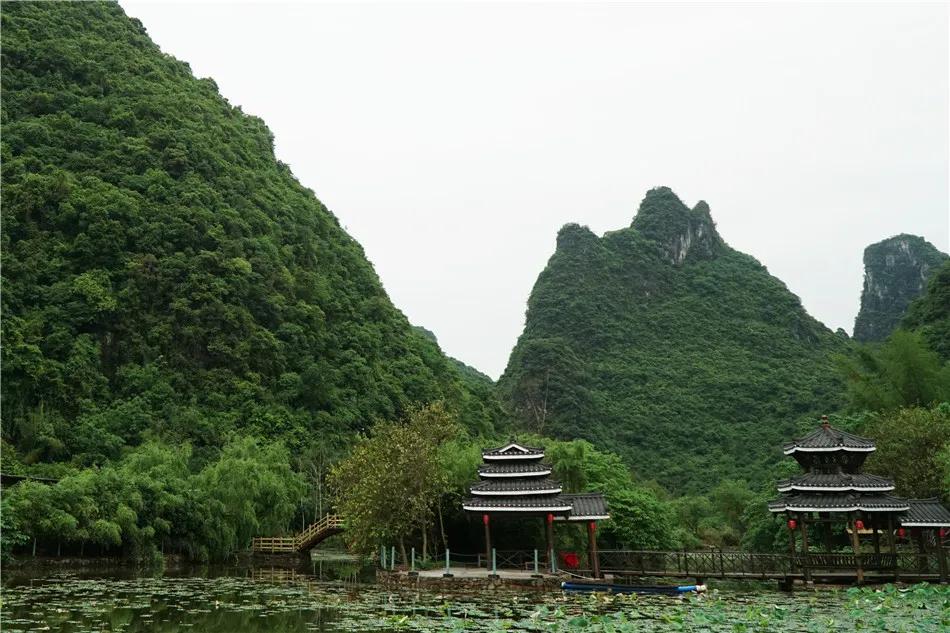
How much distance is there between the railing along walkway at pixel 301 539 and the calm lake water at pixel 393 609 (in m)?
8.15

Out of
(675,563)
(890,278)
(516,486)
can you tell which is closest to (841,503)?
(675,563)

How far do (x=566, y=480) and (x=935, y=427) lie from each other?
42.0ft

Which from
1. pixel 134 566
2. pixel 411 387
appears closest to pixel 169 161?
pixel 411 387

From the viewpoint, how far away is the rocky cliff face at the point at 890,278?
91.1 meters

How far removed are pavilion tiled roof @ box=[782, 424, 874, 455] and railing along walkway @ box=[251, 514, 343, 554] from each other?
16.4 meters

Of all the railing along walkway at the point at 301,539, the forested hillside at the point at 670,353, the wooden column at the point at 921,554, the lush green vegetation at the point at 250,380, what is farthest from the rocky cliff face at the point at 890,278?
the railing along walkway at the point at 301,539

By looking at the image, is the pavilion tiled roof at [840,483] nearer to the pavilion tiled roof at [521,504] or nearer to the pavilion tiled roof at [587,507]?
the pavilion tiled roof at [587,507]

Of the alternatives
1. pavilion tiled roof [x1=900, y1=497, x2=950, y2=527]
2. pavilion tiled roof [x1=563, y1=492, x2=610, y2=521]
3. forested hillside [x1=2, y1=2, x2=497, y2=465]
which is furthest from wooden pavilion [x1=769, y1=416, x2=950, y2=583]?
forested hillside [x1=2, y1=2, x2=497, y2=465]

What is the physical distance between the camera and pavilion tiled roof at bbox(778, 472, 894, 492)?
861 inches

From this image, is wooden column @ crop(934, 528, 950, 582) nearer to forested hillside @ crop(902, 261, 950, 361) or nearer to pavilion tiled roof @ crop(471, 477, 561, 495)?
pavilion tiled roof @ crop(471, 477, 561, 495)

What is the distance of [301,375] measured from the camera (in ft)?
160

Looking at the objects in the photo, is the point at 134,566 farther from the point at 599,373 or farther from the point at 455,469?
the point at 599,373

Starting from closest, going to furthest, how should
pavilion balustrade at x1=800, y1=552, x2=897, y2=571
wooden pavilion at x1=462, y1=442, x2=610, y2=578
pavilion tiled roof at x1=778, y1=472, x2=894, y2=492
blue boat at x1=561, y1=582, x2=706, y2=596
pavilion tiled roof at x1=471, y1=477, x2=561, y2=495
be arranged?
1. blue boat at x1=561, y1=582, x2=706, y2=596
2. pavilion tiled roof at x1=778, y1=472, x2=894, y2=492
3. pavilion balustrade at x1=800, y1=552, x2=897, y2=571
4. wooden pavilion at x1=462, y1=442, x2=610, y2=578
5. pavilion tiled roof at x1=471, y1=477, x2=561, y2=495

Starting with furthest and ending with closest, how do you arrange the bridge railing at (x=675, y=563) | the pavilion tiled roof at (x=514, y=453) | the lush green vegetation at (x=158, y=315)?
the lush green vegetation at (x=158, y=315)
the pavilion tiled roof at (x=514, y=453)
the bridge railing at (x=675, y=563)
